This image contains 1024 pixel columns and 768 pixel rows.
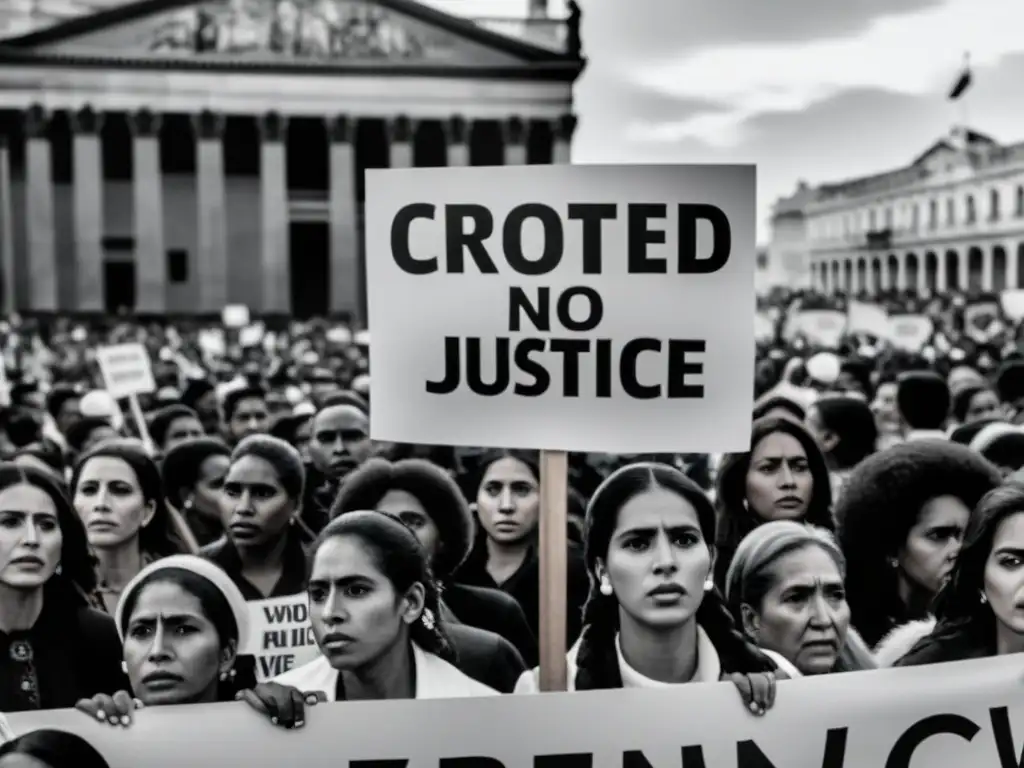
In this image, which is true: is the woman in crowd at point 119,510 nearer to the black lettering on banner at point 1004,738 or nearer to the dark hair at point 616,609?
the dark hair at point 616,609

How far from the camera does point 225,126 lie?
49.6 m

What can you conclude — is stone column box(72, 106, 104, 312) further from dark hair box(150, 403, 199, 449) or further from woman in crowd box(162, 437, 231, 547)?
woman in crowd box(162, 437, 231, 547)

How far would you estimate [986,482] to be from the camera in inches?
174

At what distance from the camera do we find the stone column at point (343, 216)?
48719mm

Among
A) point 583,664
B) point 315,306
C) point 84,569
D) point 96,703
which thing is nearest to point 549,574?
point 583,664

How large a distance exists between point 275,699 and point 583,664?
96 centimetres

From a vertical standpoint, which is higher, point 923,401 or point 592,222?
point 592,222

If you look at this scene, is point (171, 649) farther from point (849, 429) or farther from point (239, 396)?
A: point (239, 396)

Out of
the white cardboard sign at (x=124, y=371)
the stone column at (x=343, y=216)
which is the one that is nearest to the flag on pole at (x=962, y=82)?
Answer: the stone column at (x=343, y=216)

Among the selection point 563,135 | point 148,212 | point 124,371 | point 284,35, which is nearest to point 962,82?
point 563,135

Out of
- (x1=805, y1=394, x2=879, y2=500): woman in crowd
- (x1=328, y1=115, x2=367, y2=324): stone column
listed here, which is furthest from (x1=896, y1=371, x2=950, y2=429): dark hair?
(x1=328, y1=115, x2=367, y2=324): stone column

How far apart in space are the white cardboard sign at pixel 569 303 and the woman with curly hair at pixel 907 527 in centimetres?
118

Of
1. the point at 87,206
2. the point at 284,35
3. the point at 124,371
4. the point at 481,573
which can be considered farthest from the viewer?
the point at 284,35

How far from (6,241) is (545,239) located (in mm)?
47662
